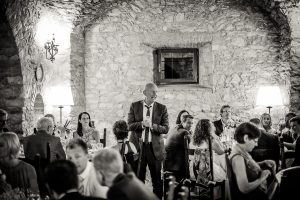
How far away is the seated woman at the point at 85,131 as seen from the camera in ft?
20.1

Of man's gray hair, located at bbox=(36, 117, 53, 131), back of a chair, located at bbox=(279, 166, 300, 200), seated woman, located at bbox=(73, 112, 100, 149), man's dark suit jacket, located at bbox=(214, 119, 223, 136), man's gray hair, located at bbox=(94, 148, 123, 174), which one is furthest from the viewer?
man's dark suit jacket, located at bbox=(214, 119, 223, 136)

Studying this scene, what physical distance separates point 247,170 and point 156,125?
→ 2100mm

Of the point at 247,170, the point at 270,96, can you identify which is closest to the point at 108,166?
the point at 247,170

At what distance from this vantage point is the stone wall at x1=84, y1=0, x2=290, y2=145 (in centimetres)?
832

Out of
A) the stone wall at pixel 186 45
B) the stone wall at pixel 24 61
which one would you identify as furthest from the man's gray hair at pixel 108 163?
the stone wall at pixel 186 45

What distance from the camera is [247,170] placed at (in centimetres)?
354


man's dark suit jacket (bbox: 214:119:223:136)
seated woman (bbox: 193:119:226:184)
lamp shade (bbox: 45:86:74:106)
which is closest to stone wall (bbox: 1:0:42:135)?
lamp shade (bbox: 45:86:74:106)

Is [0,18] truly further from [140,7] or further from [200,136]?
[200,136]

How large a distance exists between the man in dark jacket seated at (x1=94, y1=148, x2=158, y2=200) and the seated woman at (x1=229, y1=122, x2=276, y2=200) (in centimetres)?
107

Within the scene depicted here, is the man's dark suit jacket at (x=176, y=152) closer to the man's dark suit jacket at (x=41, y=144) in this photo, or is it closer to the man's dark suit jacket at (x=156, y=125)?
the man's dark suit jacket at (x=156, y=125)

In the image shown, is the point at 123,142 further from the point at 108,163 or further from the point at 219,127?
the point at 219,127

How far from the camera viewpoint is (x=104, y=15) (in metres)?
8.44

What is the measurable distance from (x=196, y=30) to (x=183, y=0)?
600 millimetres

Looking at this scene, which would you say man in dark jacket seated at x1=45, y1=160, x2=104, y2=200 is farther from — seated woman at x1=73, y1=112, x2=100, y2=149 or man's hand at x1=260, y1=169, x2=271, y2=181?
seated woman at x1=73, y1=112, x2=100, y2=149
